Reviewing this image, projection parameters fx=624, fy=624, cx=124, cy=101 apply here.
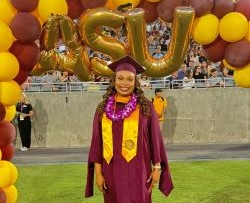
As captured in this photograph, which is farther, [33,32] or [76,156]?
[76,156]

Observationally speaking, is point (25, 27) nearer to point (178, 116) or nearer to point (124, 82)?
point (124, 82)

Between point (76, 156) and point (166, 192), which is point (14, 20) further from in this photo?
point (76, 156)

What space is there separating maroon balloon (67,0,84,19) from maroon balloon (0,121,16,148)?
1374 mm

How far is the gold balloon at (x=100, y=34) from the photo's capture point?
6418 mm

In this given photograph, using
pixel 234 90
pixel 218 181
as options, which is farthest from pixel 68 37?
pixel 234 90

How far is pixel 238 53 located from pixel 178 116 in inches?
370

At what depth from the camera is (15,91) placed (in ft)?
21.6

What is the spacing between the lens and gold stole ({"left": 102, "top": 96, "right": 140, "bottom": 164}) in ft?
18.9

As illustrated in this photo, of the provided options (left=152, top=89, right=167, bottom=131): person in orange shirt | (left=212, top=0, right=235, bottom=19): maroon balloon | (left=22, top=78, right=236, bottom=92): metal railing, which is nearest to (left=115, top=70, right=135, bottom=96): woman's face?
(left=212, top=0, right=235, bottom=19): maroon balloon

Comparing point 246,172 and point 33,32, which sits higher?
point 33,32

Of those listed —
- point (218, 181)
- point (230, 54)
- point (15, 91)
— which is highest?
point (230, 54)

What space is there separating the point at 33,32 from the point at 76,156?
24.5 feet

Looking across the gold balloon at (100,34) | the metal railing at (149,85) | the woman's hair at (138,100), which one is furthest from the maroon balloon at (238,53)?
the metal railing at (149,85)

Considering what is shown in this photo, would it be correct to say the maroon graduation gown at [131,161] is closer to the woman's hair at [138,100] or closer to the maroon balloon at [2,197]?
the woman's hair at [138,100]
